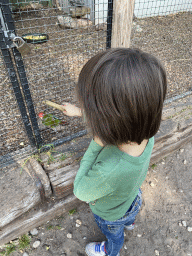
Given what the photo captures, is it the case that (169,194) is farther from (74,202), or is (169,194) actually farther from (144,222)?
(74,202)

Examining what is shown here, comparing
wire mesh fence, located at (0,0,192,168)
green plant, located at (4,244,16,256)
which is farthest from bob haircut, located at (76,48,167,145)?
green plant, located at (4,244,16,256)

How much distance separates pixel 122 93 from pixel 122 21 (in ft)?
2.96

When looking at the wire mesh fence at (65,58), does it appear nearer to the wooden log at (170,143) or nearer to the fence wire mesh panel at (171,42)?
the fence wire mesh panel at (171,42)

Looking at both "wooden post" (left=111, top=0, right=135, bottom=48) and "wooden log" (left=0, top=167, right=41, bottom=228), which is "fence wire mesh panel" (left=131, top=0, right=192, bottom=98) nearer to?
"wooden post" (left=111, top=0, right=135, bottom=48)

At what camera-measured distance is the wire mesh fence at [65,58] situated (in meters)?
1.84

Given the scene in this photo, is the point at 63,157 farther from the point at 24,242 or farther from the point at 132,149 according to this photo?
the point at 132,149

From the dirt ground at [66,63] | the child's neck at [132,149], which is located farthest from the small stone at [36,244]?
the child's neck at [132,149]

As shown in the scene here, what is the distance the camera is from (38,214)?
5.71ft

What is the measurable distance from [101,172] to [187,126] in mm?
1787

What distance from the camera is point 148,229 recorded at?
1.88m

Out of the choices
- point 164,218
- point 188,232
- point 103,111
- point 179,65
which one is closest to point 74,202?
point 164,218

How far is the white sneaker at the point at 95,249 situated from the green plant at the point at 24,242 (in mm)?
480

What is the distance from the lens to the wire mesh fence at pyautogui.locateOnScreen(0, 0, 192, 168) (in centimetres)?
184

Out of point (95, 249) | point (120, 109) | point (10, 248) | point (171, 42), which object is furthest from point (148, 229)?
point (171, 42)
